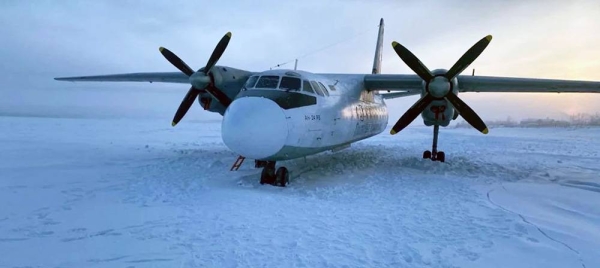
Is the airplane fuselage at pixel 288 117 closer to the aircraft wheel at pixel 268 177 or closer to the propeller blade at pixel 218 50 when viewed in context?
the aircraft wheel at pixel 268 177

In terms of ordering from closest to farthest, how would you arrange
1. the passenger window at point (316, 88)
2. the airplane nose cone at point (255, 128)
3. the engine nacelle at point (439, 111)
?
the airplane nose cone at point (255, 128) < the passenger window at point (316, 88) < the engine nacelle at point (439, 111)

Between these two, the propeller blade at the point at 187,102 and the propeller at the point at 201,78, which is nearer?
the propeller at the point at 201,78

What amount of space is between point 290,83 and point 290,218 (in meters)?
4.38

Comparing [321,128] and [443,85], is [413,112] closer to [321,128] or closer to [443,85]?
[443,85]

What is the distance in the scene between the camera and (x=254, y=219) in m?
5.66

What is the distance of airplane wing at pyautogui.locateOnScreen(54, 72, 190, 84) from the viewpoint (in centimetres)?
1585

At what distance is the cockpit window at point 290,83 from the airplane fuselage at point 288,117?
1.0 inches

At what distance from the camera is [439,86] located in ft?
38.1

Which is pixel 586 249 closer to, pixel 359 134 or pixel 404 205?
pixel 404 205

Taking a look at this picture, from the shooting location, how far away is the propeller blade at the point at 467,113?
11.5 meters

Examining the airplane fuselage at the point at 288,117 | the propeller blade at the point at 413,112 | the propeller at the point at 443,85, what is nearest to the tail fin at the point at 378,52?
the propeller at the point at 443,85

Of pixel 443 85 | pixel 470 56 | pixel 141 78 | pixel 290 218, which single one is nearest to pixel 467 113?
pixel 443 85

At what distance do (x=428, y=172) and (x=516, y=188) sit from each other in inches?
110

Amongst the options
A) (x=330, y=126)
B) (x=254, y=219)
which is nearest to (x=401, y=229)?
(x=254, y=219)
